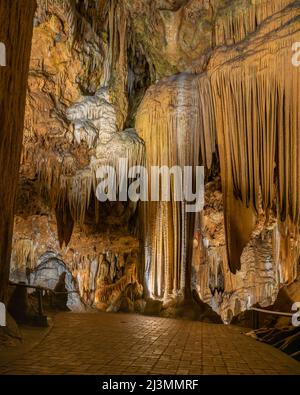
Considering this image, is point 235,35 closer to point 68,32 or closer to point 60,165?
point 68,32

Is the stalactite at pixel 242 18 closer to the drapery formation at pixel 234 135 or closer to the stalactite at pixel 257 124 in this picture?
the drapery formation at pixel 234 135

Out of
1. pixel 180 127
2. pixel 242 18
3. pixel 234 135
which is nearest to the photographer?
pixel 234 135

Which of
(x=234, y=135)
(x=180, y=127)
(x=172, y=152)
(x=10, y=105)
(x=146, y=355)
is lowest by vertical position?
(x=146, y=355)

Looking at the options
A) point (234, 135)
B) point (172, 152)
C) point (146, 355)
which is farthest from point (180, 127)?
point (146, 355)

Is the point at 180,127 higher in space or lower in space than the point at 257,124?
higher

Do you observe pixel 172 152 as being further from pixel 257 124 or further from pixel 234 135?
pixel 257 124

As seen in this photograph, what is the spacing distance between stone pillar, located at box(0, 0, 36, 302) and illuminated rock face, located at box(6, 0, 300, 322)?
166 inches

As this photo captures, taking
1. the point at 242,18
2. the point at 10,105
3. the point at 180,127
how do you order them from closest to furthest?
the point at 10,105 < the point at 242,18 < the point at 180,127

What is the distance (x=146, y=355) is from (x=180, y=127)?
19.5ft

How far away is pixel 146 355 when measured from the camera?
132 inches

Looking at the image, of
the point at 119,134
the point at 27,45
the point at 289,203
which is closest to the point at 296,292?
the point at 289,203

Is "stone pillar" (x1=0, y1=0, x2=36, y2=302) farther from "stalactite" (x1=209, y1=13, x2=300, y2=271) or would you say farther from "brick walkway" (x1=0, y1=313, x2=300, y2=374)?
"stalactite" (x1=209, y1=13, x2=300, y2=271)

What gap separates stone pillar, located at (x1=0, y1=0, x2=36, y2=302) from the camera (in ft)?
11.4

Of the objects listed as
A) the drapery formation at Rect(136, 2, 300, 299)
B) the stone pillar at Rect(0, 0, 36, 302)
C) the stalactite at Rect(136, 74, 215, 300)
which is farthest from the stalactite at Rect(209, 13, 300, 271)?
the stone pillar at Rect(0, 0, 36, 302)
